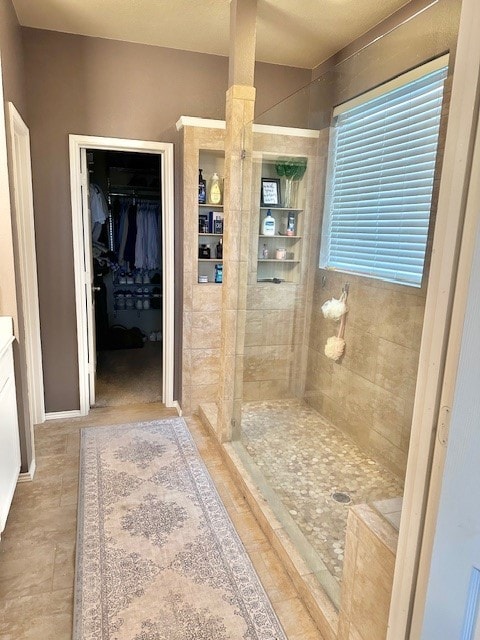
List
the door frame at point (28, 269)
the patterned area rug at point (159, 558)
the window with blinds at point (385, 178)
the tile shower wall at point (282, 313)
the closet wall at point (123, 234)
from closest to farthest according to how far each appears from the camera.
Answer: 1. the patterned area rug at point (159, 558)
2. the window with blinds at point (385, 178)
3. the door frame at point (28, 269)
4. the tile shower wall at point (282, 313)
5. the closet wall at point (123, 234)

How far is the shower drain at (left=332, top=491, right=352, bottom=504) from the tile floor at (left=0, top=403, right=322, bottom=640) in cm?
48

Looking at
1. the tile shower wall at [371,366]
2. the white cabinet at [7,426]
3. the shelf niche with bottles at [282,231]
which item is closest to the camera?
the white cabinet at [7,426]

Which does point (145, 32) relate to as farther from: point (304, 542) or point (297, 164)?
point (304, 542)

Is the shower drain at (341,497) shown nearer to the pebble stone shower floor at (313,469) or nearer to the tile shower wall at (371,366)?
the pebble stone shower floor at (313,469)

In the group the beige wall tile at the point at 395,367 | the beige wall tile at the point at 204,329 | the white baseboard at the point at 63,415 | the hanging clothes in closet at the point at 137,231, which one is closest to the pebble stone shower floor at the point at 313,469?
the beige wall tile at the point at 395,367

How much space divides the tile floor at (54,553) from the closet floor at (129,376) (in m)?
0.83

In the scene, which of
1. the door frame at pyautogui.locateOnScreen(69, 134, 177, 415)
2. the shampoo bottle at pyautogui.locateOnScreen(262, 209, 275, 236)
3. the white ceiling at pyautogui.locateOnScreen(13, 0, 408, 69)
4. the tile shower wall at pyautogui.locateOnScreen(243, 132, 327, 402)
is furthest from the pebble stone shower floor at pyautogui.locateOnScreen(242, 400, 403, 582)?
the white ceiling at pyautogui.locateOnScreen(13, 0, 408, 69)

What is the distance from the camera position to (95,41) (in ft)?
9.94

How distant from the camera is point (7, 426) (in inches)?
82.2

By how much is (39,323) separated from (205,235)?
1.42 metres

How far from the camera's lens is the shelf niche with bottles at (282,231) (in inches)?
126

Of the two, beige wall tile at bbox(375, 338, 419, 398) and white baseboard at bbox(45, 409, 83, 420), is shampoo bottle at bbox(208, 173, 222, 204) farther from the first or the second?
white baseboard at bbox(45, 409, 83, 420)

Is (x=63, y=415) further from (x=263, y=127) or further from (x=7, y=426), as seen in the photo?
(x=263, y=127)

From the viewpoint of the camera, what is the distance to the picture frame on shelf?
3152 millimetres
